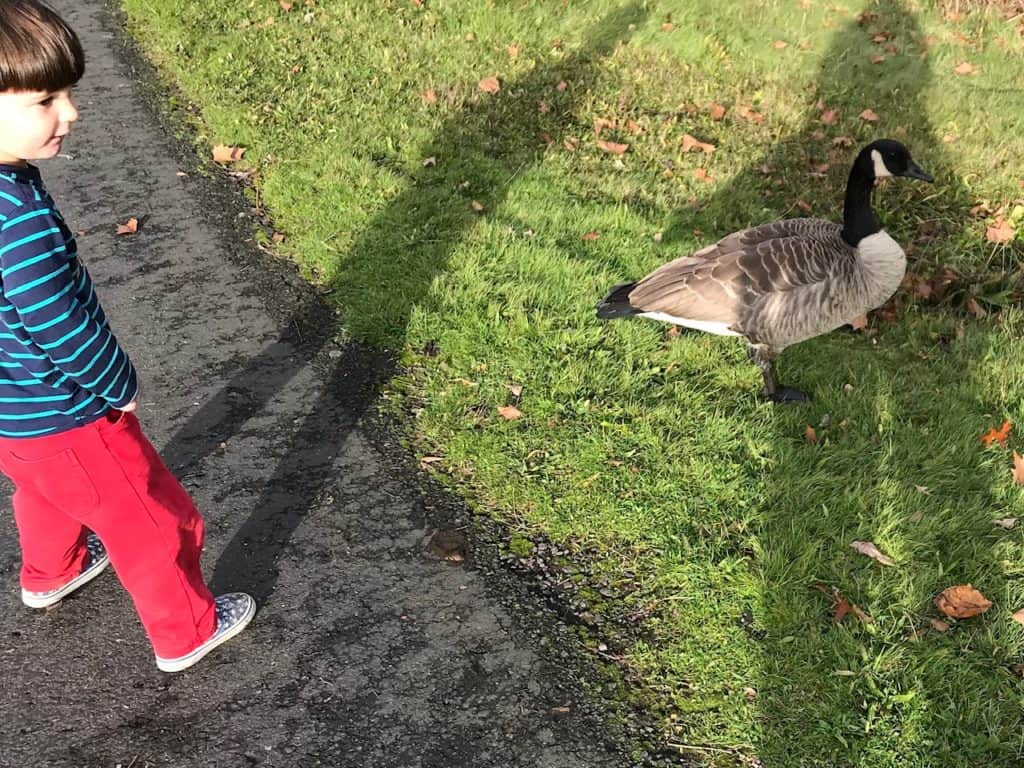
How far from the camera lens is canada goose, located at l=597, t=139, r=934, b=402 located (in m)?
4.35

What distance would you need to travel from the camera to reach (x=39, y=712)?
2.76 meters

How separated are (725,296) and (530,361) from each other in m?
1.10

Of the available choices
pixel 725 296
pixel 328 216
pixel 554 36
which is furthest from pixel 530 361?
pixel 554 36

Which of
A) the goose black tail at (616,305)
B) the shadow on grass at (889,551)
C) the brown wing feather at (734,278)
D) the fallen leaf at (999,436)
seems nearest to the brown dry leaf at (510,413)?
the goose black tail at (616,305)

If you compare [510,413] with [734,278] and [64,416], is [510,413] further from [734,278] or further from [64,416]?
[64,416]

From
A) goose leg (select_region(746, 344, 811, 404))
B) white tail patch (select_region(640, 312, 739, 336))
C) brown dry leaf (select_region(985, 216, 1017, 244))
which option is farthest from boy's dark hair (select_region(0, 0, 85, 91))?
brown dry leaf (select_region(985, 216, 1017, 244))

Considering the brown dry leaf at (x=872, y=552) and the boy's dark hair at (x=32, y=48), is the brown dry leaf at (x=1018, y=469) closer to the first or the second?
the brown dry leaf at (x=872, y=552)

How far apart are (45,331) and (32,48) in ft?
2.35

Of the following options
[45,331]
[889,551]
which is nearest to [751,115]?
[889,551]

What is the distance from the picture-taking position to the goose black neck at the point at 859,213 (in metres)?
4.66

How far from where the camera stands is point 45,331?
2.19m

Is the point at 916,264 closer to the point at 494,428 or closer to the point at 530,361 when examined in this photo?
the point at 530,361

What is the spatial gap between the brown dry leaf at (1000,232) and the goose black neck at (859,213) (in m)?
2.05

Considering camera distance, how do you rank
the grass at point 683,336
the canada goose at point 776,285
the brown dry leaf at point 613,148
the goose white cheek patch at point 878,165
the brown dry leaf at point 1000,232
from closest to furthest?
the grass at point 683,336 < the canada goose at point 776,285 < the goose white cheek patch at point 878,165 < the brown dry leaf at point 1000,232 < the brown dry leaf at point 613,148
